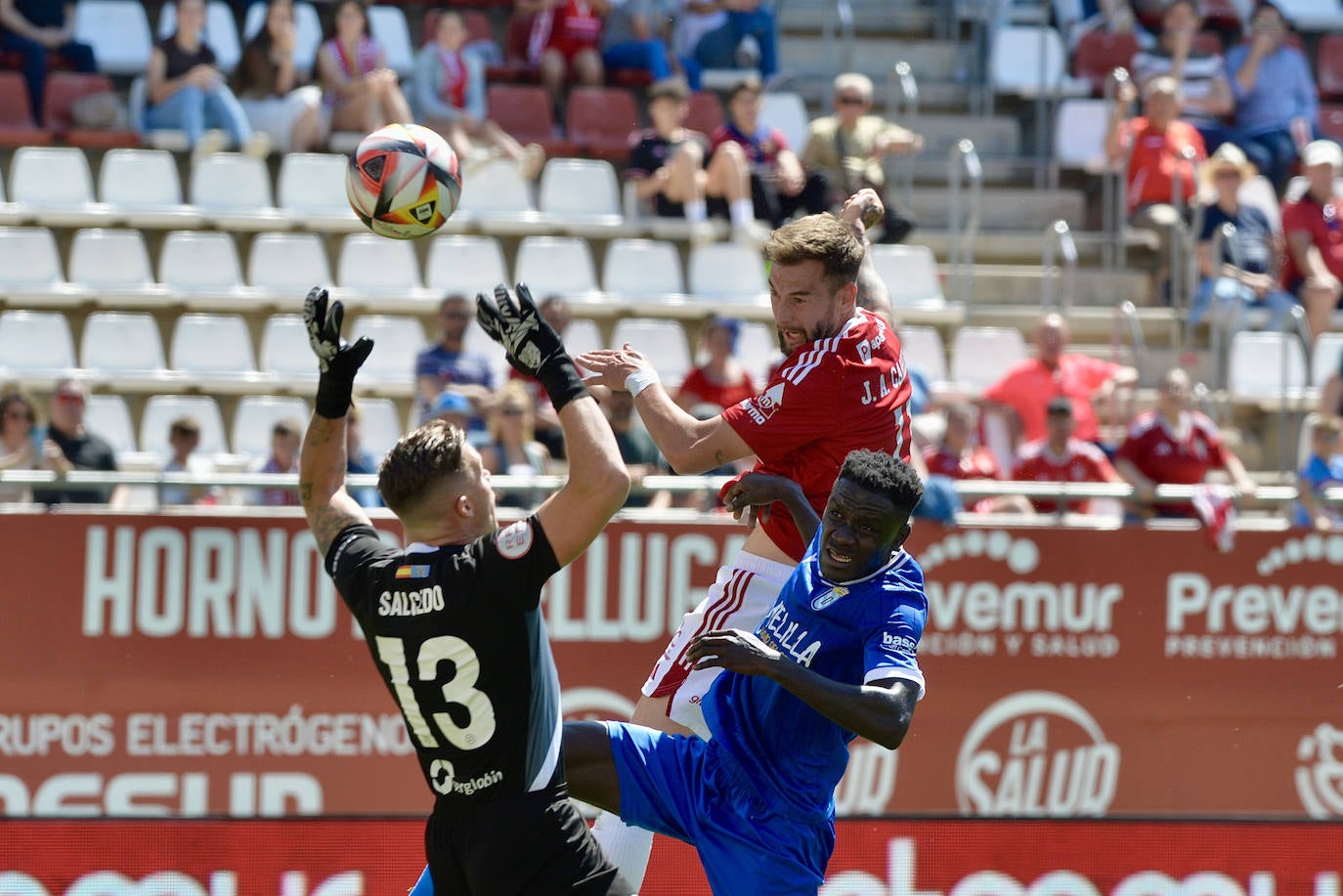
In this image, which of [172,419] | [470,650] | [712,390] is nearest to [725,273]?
[712,390]

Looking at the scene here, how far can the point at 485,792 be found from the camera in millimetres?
4551

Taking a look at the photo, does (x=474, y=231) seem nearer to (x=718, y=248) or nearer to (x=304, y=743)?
(x=718, y=248)

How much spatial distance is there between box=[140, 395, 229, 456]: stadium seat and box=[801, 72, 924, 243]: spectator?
4656 mm

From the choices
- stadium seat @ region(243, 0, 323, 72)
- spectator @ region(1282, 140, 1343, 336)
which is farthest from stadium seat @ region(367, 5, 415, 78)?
spectator @ region(1282, 140, 1343, 336)

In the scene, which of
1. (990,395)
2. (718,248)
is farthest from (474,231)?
(990,395)

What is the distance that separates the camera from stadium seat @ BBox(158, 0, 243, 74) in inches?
527

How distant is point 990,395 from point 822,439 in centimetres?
622

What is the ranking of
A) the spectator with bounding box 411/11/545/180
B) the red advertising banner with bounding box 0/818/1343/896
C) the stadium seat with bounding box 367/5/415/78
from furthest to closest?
the stadium seat with bounding box 367/5/415/78 → the spectator with bounding box 411/11/545/180 → the red advertising banner with bounding box 0/818/1343/896

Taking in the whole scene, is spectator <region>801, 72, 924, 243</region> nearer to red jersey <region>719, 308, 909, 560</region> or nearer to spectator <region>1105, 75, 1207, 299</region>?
spectator <region>1105, 75, 1207, 299</region>

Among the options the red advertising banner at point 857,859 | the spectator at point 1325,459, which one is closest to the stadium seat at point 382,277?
the spectator at point 1325,459

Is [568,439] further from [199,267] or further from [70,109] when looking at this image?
[70,109]

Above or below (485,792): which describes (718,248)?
above

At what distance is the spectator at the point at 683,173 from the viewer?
41.0 ft

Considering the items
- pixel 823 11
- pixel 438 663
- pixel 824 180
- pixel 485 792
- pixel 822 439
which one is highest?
pixel 823 11
